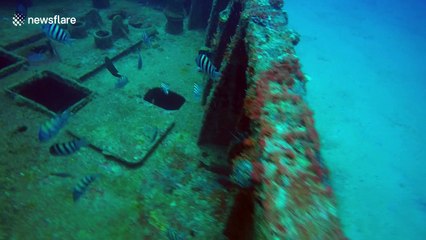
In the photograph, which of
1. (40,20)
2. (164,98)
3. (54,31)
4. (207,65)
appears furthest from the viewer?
(40,20)

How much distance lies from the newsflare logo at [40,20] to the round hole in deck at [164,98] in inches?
143

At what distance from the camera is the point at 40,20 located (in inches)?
310

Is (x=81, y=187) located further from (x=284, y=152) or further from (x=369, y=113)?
(x=369, y=113)

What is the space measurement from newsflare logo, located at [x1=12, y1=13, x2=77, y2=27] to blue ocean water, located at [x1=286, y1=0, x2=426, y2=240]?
29.8 feet

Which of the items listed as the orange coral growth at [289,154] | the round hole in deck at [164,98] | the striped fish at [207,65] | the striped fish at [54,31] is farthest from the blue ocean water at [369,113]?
the striped fish at [54,31]

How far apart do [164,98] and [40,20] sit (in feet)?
15.5

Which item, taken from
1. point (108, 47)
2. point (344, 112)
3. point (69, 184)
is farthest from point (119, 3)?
point (344, 112)

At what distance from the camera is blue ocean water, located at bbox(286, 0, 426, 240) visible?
24.5ft

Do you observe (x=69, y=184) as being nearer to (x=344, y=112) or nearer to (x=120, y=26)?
(x=120, y=26)

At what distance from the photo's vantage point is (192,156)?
4.79 m

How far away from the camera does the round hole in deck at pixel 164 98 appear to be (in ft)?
20.4

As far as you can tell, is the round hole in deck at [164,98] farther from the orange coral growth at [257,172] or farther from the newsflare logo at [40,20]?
the orange coral growth at [257,172]

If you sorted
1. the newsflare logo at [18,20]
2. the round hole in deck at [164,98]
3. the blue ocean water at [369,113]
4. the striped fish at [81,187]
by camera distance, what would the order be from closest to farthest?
the striped fish at [81,187] → the round hole in deck at [164,98] → the newsflare logo at [18,20] → the blue ocean water at [369,113]

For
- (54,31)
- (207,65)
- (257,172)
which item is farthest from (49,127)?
(257,172)
